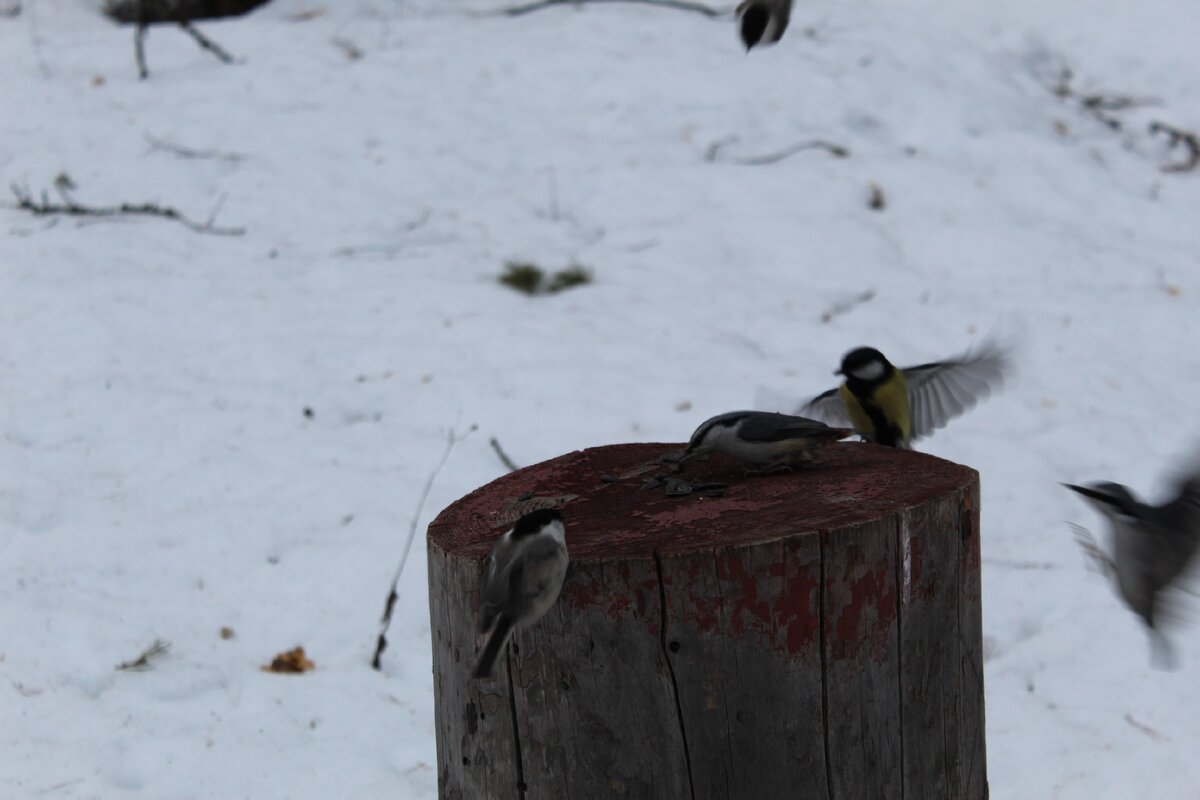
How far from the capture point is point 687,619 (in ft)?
6.21

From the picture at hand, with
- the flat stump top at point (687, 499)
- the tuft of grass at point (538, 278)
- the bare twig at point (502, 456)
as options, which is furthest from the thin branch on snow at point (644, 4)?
the flat stump top at point (687, 499)

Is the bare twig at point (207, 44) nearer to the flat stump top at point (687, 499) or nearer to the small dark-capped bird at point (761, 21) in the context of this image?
the small dark-capped bird at point (761, 21)

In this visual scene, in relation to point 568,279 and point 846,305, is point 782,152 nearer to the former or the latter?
point 846,305

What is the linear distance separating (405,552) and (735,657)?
2328 mm

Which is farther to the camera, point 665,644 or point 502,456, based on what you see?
point 502,456

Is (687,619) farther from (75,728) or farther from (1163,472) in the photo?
(1163,472)

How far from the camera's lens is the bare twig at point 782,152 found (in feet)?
23.0

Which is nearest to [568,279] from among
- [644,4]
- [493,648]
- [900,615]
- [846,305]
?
[846,305]

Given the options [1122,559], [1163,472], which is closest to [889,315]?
[1163,472]

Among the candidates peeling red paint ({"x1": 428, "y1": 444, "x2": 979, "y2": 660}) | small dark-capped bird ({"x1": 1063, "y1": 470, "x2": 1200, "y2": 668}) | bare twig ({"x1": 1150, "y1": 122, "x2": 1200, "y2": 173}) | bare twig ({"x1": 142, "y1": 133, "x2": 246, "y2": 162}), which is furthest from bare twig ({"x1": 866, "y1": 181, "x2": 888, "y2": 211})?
peeling red paint ({"x1": 428, "y1": 444, "x2": 979, "y2": 660})

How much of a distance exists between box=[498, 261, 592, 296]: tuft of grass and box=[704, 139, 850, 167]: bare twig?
153 cm

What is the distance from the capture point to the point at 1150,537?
7.73ft

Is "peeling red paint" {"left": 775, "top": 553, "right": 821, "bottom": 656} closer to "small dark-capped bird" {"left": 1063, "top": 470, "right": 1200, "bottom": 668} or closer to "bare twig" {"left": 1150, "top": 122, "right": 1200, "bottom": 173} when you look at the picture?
"small dark-capped bird" {"left": 1063, "top": 470, "right": 1200, "bottom": 668}

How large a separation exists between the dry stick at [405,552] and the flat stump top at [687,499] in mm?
1316
